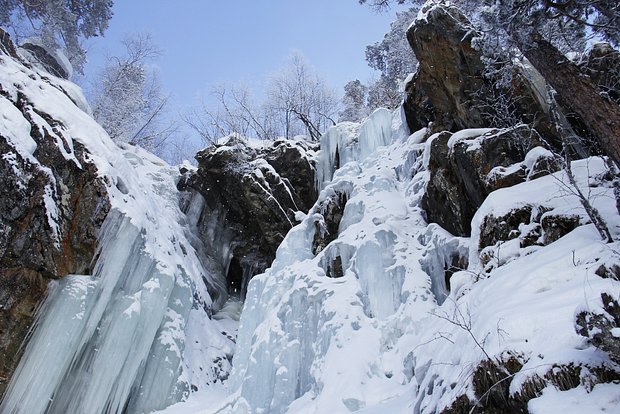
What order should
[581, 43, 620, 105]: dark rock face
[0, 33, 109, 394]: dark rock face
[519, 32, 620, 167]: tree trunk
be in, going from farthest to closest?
[0, 33, 109, 394]: dark rock face → [581, 43, 620, 105]: dark rock face → [519, 32, 620, 167]: tree trunk

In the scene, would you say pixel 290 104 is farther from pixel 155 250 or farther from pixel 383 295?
pixel 383 295

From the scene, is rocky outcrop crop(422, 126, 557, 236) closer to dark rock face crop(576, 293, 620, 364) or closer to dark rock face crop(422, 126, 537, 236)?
dark rock face crop(422, 126, 537, 236)

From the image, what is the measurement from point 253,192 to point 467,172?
737 centimetres

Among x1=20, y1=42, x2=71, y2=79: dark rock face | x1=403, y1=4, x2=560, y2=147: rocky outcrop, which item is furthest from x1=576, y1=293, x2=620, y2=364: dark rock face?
x1=20, y1=42, x2=71, y2=79: dark rock face

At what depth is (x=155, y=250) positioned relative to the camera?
10086 millimetres

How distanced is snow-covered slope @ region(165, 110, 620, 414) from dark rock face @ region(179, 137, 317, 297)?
1985 millimetres

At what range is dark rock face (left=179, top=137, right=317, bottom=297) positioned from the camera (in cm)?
1332

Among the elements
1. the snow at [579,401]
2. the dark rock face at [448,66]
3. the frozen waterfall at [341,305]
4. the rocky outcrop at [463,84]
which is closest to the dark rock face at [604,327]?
the snow at [579,401]

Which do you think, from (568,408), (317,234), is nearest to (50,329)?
(317,234)

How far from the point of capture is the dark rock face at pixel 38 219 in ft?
26.7

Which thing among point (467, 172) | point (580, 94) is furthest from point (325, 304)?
point (580, 94)

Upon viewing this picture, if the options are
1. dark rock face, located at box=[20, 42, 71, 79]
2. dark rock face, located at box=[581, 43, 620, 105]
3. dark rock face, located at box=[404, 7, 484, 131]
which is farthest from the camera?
dark rock face, located at box=[20, 42, 71, 79]

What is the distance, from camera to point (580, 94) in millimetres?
4082

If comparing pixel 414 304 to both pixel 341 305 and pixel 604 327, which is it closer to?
pixel 341 305
